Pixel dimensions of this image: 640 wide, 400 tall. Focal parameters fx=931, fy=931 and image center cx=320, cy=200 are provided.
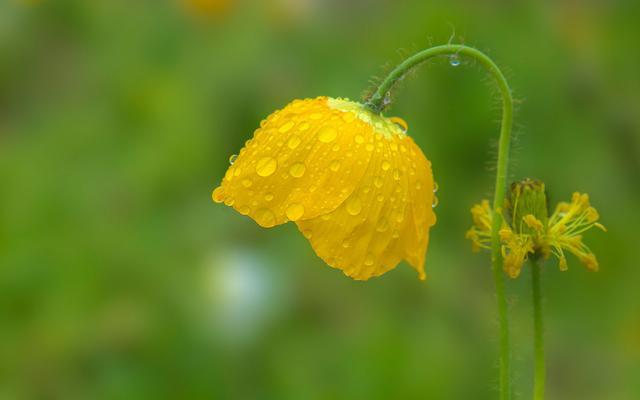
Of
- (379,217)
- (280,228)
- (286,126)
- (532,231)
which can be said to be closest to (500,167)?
(532,231)

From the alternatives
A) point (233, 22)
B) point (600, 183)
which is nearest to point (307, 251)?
point (600, 183)

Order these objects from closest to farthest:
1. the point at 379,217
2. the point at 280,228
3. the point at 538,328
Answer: the point at 538,328 < the point at 379,217 < the point at 280,228

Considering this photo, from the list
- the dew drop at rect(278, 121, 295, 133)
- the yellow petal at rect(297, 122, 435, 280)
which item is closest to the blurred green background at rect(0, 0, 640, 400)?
the yellow petal at rect(297, 122, 435, 280)

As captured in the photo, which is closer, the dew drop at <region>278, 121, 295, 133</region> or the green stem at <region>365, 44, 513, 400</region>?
the green stem at <region>365, 44, 513, 400</region>

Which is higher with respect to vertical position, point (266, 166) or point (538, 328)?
point (266, 166)

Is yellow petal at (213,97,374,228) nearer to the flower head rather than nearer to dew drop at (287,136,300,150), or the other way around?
Answer: dew drop at (287,136,300,150)

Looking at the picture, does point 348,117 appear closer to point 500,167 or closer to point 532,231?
point 500,167

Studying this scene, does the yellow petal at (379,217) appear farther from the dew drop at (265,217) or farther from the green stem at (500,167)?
the green stem at (500,167)
